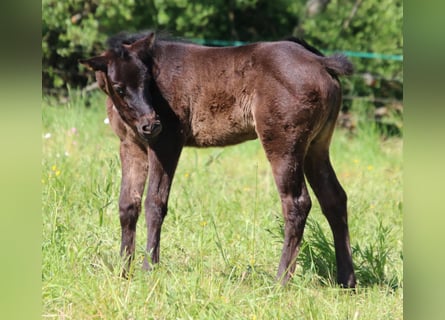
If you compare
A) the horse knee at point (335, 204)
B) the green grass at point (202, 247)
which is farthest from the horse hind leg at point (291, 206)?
the horse knee at point (335, 204)

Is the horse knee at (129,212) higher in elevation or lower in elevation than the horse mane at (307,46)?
lower

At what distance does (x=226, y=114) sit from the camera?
509cm

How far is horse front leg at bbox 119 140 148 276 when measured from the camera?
514 cm

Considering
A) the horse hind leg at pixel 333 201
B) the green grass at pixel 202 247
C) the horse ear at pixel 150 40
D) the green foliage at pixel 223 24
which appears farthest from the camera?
the green foliage at pixel 223 24

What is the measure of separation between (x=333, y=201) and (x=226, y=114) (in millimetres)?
1013

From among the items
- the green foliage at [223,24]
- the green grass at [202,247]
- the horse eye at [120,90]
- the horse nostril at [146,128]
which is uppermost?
the green foliage at [223,24]

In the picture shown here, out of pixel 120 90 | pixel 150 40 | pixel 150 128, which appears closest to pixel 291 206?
pixel 150 128

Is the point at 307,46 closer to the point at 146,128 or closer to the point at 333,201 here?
the point at 333,201

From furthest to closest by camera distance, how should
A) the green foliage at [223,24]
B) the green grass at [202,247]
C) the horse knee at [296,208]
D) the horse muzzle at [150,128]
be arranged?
1. the green foliage at [223,24]
2. the horse knee at [296,208]
3. the horse muzzle at [150,128]
4. the green grass at [202,247]

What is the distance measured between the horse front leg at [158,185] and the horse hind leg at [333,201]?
102 centimetres

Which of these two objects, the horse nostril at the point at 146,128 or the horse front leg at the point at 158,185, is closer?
the horse nostril at the point at 146,128

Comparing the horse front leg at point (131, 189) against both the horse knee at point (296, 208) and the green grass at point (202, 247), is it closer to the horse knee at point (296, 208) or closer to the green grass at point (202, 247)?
the green grass at point (202, 247)

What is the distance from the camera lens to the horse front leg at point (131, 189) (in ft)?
16.9
